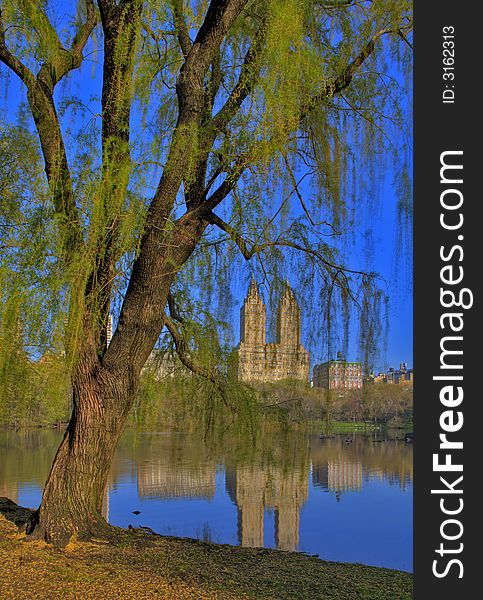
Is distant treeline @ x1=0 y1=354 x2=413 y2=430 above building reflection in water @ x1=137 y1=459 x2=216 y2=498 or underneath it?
above

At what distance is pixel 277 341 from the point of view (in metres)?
3.71

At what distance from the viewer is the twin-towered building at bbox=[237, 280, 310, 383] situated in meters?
3.68

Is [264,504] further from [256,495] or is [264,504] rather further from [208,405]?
[208,405]

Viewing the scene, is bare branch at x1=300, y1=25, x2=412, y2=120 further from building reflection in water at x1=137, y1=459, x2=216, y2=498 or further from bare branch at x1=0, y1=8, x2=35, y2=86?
building reflection in water at x1=137, y1=459, x2=216, y2=498

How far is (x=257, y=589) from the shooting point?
282cm

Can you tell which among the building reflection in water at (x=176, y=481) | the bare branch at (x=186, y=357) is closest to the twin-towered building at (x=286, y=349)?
the bare branch at (x=186, y=357)

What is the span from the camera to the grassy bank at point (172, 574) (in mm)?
2748

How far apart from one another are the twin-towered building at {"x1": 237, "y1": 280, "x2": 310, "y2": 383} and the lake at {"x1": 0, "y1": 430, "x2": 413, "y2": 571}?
35.8 inches

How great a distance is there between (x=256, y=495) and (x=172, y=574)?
→ 6063mm

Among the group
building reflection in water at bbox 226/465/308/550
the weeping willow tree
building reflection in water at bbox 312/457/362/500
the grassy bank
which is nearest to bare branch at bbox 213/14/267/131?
the weeping willow tree

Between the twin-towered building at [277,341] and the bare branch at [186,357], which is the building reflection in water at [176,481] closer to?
the bare branch at [186,357]

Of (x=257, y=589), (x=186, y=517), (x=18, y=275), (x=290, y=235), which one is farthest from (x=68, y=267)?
(x=186, y=517)

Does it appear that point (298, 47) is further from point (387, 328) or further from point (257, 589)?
point (257, 589)

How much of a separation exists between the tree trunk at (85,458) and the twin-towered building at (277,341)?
0.77m
